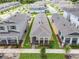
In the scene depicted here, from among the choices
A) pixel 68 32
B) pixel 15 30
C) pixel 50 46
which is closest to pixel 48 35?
pixel 50 46

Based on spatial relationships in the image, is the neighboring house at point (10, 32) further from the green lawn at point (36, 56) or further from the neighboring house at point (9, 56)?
the green lawn at point (36, 56)

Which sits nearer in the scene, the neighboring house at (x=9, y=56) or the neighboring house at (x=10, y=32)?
the neighboring house at (x=9, y=56)

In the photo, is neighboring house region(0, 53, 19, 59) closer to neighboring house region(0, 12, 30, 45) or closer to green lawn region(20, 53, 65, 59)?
green lawn region(20, 53, 65, 59)

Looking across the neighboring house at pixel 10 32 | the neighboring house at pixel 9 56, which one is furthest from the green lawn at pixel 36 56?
the neighboring house at pixel 10 32

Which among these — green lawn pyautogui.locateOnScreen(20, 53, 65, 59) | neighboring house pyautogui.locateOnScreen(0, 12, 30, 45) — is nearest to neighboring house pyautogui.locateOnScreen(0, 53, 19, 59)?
green lawn pyautogui.locateOnScreen(20, 53, 65, 59)

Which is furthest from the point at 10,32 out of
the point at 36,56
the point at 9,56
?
the point at 36,56

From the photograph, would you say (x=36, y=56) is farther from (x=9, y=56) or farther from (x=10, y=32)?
(x=10, y=32)

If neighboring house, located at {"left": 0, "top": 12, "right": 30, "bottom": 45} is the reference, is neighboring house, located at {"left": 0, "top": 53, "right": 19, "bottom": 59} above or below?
below

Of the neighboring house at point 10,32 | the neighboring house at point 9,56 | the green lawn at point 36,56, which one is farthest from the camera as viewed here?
the neighboring house at point 10,32

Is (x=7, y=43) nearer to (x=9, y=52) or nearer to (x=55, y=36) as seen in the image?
(x=9, y=52)

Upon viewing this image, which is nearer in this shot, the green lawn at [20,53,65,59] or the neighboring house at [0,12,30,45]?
the green lawn at [20,53,65,59]

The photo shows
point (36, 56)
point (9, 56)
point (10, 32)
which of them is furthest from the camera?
point (10, 32)

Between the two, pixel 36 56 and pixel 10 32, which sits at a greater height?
pixel 10 32
